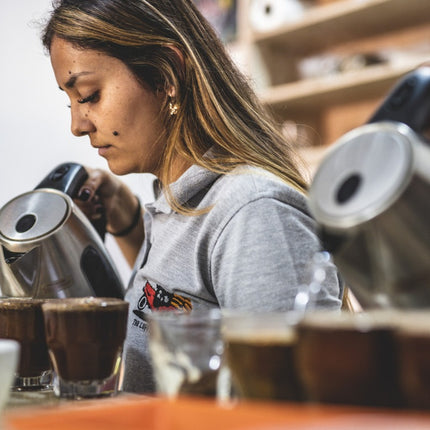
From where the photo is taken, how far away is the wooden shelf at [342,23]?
2.48 metres

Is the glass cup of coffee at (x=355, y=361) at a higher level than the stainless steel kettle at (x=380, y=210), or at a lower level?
lower

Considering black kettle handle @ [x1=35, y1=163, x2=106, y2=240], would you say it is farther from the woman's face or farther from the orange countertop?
the orange countertop

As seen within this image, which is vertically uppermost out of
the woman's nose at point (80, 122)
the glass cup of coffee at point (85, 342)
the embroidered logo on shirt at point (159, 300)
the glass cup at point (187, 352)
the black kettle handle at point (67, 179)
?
the woman's nose at point (80, 122)

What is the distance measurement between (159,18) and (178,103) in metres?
0.15

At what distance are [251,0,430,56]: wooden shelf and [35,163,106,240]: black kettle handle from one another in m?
1.63

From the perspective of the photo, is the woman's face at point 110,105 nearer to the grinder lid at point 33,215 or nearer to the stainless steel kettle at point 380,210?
the grinder lid at point 33,215

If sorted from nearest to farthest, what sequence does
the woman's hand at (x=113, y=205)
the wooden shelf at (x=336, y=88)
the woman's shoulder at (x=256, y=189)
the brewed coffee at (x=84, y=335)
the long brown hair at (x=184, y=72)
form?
the brewed coffee at (x=84, y=335), the woman's shoulder at (x=256, y=189), the long brown hair at (x=184, y=72), the woman's hand at (x=113, y=205), the wooden shelf at (x=336, y=88)

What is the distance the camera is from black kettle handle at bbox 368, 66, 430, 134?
568mm

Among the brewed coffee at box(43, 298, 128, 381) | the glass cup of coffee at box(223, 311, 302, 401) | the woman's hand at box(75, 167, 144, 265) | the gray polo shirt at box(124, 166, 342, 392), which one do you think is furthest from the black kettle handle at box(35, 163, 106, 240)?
the glass cup of coffee at box(223, 311, 302, 401)

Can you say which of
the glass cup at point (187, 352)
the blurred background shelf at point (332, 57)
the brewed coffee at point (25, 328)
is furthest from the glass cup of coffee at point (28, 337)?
the blurred background shelf at point (332, 57)

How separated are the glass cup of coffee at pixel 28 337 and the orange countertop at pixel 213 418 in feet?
1.29

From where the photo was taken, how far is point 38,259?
1.00 m

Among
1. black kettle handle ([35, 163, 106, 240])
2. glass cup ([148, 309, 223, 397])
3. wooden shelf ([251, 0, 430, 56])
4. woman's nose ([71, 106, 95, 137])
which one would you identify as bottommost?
glass cup ([148, 309, 223, 397])

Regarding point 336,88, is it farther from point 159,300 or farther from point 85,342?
point 85,342
